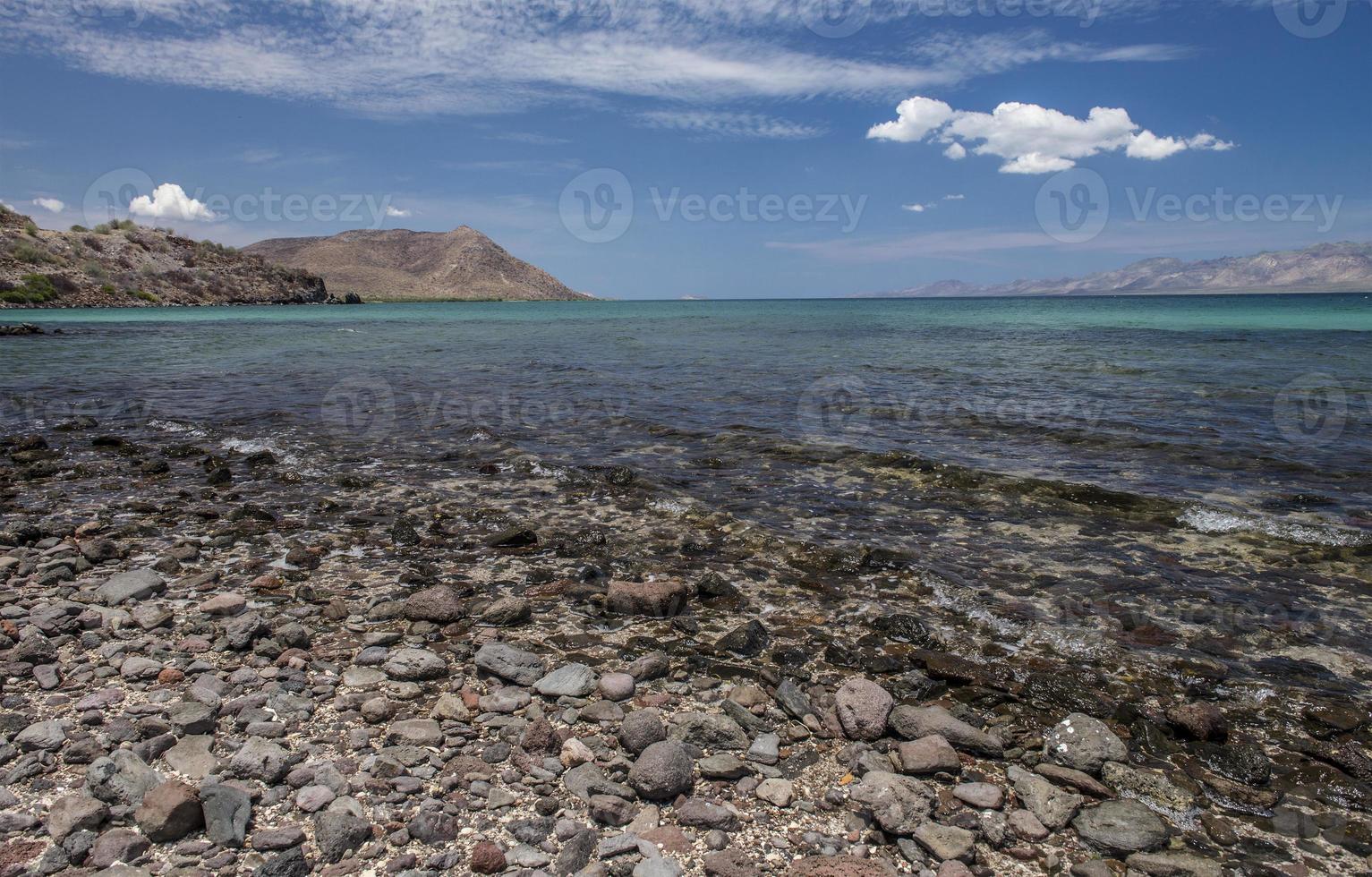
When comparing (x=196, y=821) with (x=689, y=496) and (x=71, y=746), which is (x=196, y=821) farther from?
(x=689, y=496)

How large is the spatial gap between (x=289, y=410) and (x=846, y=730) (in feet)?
48.4

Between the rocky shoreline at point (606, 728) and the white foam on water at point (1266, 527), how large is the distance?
11.3 ft

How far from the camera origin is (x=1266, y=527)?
7551 mm

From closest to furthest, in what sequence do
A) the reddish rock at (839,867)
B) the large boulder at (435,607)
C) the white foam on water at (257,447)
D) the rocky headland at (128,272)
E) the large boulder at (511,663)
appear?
the reddish rock at (839,867)
the large boulder at (511,663)
the large boulder at (435,607)
the white foam on water at (257,447)
the rocky headland at (128,272)

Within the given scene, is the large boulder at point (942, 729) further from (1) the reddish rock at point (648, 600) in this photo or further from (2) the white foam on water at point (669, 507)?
(2) the white foam on water at point (669, 507)

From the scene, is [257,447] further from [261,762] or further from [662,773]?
[662,773]

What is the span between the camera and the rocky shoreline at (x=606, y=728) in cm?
317

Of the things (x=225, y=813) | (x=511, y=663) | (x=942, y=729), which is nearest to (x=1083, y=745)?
(x=942, y=729)

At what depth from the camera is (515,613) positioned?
5.54m

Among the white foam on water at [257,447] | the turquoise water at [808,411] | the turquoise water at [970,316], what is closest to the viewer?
the turquoise water at [808,411]

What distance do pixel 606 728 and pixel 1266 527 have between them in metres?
7.54

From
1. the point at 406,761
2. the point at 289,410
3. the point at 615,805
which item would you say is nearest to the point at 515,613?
the point at 406,761

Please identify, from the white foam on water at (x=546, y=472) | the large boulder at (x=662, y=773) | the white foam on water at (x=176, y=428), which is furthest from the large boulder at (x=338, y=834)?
the white foam on water at (x=176, y=428)

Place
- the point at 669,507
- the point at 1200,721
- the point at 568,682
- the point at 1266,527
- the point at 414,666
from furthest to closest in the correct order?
the point at 669,507 → the point at 1266,527 → the point at 414,666 → the point at 568,682 → the point at 1200,721
